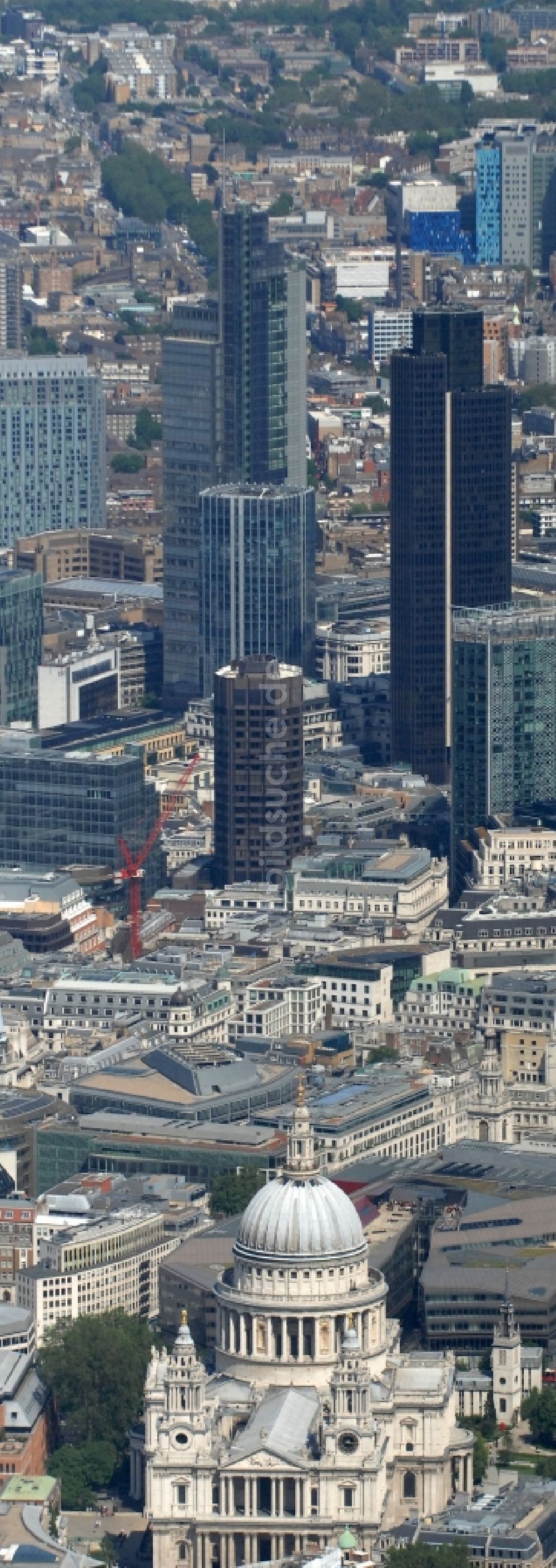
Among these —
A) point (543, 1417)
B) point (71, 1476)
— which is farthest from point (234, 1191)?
point (71, 1476)

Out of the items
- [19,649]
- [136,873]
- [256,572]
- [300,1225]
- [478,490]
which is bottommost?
[136,873]

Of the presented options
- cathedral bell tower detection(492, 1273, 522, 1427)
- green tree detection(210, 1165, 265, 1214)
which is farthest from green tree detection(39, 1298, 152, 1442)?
green tree detection(210, 1165, 265, 1214)

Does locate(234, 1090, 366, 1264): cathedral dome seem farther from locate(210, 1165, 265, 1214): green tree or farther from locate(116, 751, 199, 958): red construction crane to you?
locate(116, 751, 199, 958): red construction crane

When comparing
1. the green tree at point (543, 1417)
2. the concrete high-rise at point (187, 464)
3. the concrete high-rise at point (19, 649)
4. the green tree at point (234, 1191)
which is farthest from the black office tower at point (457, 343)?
the green tree at point (543, 1417)

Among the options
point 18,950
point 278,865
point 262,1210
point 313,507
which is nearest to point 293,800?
point 278,865

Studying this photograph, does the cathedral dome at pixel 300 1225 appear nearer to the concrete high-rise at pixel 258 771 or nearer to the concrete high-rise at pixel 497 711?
the concrete high-rise at pixel 258 771

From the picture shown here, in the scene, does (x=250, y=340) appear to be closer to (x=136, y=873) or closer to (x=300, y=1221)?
(x=136, y=873)
